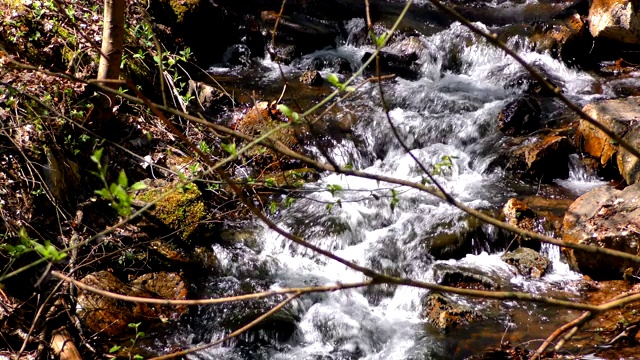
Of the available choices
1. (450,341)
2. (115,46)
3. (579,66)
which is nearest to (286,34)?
(579,66)

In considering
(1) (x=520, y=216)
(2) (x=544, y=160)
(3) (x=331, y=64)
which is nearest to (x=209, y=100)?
(3) (x=331, y=64)

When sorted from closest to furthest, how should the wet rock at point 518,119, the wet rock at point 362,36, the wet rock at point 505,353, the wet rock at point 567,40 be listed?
the wet rock at point 505,353
the wet rock at point 518,119
the wet rock at point 567,40
the wet rock at point 362,36

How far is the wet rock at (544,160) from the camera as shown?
302 inches

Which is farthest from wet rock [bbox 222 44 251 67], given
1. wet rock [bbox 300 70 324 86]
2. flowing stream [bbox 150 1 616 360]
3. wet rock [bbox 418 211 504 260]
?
wet rock [bbox 418 211 504 260]

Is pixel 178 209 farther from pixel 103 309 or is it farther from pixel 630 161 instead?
pixel 630 161

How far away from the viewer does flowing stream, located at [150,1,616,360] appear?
5055 mm

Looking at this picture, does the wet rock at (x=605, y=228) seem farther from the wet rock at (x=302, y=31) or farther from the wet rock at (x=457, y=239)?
the wet rock at (x=302, y=31)

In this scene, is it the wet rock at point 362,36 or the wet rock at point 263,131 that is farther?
the wet rock at point 362,36

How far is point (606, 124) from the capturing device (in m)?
7.42

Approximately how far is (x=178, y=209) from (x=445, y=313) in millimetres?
3081

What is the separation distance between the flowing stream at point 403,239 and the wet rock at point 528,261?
10cm

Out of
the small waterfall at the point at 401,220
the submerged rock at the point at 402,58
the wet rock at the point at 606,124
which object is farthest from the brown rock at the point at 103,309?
the submerged rock at the point at 402,58

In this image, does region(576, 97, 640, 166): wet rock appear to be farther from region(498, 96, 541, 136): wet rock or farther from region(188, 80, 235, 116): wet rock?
region(188, 80, 235, 116): wet rock

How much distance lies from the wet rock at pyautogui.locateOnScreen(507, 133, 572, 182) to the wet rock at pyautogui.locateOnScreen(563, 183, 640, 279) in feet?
4.16
